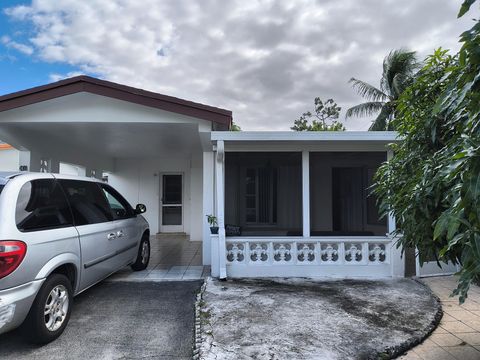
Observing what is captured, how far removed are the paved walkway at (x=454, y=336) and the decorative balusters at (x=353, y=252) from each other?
135 cm

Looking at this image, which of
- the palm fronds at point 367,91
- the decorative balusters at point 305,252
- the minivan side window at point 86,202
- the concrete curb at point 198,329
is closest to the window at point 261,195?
the decorative balusters at point 305,252

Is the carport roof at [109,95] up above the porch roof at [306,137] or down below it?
above

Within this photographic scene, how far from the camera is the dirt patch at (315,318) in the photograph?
3.11 metres

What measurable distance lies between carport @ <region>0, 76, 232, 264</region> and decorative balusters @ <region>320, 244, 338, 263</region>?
7.20 feet

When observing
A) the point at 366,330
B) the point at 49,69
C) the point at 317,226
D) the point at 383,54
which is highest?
the point at 383,54

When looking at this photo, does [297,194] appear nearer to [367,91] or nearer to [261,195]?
[261,195]

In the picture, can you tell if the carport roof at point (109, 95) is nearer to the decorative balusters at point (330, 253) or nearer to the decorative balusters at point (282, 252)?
the decorative balusters at point (282, 252)

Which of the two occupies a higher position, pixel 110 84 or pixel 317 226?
pixel 110 84

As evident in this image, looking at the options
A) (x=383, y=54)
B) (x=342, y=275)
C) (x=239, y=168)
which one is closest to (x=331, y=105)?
(x=383, y=54)

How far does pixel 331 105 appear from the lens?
99.0ft

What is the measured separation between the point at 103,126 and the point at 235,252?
10.9ft

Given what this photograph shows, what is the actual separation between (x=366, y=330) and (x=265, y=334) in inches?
42.0

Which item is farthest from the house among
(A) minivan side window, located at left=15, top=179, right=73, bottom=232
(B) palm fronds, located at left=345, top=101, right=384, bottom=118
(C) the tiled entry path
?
(B) palm fronds, located at left=345, top=101, right=384, bottom=118

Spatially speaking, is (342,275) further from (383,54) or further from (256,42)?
(383,54)
